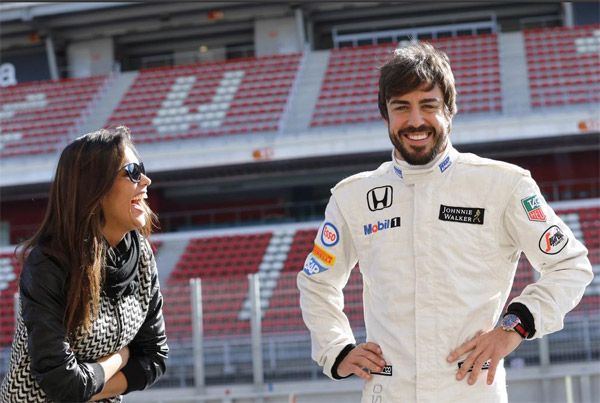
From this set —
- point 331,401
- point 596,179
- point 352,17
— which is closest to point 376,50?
point 352,17

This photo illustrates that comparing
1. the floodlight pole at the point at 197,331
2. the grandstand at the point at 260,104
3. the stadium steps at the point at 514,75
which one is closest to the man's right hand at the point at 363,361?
the floodlight pole at the point at 197,331

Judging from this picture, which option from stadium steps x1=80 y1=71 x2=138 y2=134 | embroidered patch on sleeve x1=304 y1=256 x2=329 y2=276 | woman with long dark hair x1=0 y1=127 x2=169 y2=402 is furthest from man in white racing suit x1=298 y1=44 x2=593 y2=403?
stadium steps x1=80 y1=71 x2=138 y2=134

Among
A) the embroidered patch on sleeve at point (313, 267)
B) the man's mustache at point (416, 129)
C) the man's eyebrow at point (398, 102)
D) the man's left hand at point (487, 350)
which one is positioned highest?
the man's eyebrow at point (398, 102)

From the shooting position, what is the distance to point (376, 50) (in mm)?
19266

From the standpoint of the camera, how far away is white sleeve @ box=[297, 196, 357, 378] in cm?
236

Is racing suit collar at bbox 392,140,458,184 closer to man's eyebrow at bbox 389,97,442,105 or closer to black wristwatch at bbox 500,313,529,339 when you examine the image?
man's eyebrow at bbox 389,97,442,105

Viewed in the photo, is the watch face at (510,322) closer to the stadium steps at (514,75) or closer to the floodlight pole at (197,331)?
the floodlight pole at (197,331)

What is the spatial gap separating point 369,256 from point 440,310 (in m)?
0.23

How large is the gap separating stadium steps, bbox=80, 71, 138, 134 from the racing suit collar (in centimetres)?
1648

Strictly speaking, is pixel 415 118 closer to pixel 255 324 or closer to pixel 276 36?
pixel 255 324

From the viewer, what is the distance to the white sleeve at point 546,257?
212cm

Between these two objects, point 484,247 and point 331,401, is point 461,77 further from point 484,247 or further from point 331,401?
point 484,247

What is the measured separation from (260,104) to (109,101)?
354 centimetres

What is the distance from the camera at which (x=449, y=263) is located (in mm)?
2174
